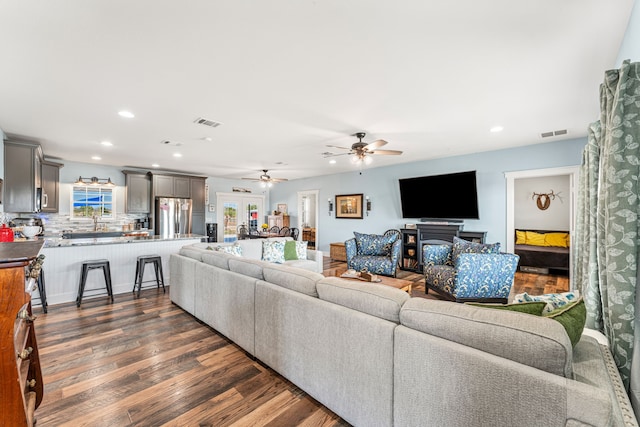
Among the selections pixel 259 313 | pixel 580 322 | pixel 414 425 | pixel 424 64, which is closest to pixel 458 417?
pixel 414 425

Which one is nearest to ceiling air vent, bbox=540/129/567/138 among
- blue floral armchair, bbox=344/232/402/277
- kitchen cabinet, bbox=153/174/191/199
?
blue floral armchair, bbox=344/232/402/277

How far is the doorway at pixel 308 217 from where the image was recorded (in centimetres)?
906

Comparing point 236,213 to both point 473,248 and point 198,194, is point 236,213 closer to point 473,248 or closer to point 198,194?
point 198,194

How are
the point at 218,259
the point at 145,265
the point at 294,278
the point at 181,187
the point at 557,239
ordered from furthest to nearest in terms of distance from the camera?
the point at 181,187 → the point at 557,239 → the point at 145,265 → the point at 218,259 → the point at 294,278

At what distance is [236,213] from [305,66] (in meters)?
7.90

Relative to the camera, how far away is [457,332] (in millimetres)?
1224

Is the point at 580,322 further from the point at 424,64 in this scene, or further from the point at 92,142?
the point at 92,142

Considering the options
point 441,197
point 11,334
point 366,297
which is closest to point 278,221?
point 441,197

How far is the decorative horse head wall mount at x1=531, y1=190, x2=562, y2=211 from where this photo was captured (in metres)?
6.76

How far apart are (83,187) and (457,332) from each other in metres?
8.42

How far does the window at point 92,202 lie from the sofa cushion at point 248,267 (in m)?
6.19

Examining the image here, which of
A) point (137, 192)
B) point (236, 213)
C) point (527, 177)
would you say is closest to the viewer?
point (527, 177)

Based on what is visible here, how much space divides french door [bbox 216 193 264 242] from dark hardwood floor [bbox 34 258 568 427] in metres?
6.07

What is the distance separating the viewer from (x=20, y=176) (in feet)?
14.1
